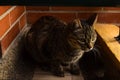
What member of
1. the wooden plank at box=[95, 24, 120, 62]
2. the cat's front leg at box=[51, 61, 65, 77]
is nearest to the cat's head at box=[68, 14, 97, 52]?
the wooden plank at box=[95, 24, 120, 62]

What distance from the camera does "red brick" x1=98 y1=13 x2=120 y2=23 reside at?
2.05 metres

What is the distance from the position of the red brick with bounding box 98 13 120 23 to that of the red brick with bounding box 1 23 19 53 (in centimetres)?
74

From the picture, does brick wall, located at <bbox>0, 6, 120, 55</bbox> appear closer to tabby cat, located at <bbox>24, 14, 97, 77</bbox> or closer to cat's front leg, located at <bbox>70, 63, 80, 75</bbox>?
tabby cat, located at <bbox>24, 14, 97, 77</bbox>

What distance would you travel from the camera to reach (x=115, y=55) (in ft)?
4.87

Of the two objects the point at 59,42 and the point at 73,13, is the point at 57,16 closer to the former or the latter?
the point at 73,13

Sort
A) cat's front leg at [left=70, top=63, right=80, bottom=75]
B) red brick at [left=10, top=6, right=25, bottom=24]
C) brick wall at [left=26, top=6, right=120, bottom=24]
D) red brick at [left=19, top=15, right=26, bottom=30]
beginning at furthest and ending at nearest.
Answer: brick wall at [left=26, top=6, right=120, bottom=24], red brick at [left=19, top=15, right=26, bottom=30], cat's front leg at [left=70, top=63, right=80, bottom=75], red brick at [left=10, top=6, right=25, bottom=24]

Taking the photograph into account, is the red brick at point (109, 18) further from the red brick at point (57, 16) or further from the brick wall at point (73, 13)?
the red brick at point (57, 16)

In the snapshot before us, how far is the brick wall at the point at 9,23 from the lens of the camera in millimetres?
1476

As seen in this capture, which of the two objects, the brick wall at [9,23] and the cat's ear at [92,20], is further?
the cat's ear at [92,20]

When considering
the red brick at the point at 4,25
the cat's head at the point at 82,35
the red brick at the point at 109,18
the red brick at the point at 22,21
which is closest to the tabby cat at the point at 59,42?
the cat's head at the point at 82,35

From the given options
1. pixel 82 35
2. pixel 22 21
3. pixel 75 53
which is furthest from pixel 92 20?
pixel 22 21

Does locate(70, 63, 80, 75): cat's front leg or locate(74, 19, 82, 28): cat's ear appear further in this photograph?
locate(70, 63, 80, 75): cat's front leg

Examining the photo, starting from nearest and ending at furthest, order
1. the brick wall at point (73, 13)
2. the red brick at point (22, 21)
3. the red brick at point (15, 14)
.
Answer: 1. the red brick at point (15, 14)
2. the red brick at point (22, 21)
3. the brick wall at point (73, 13)
